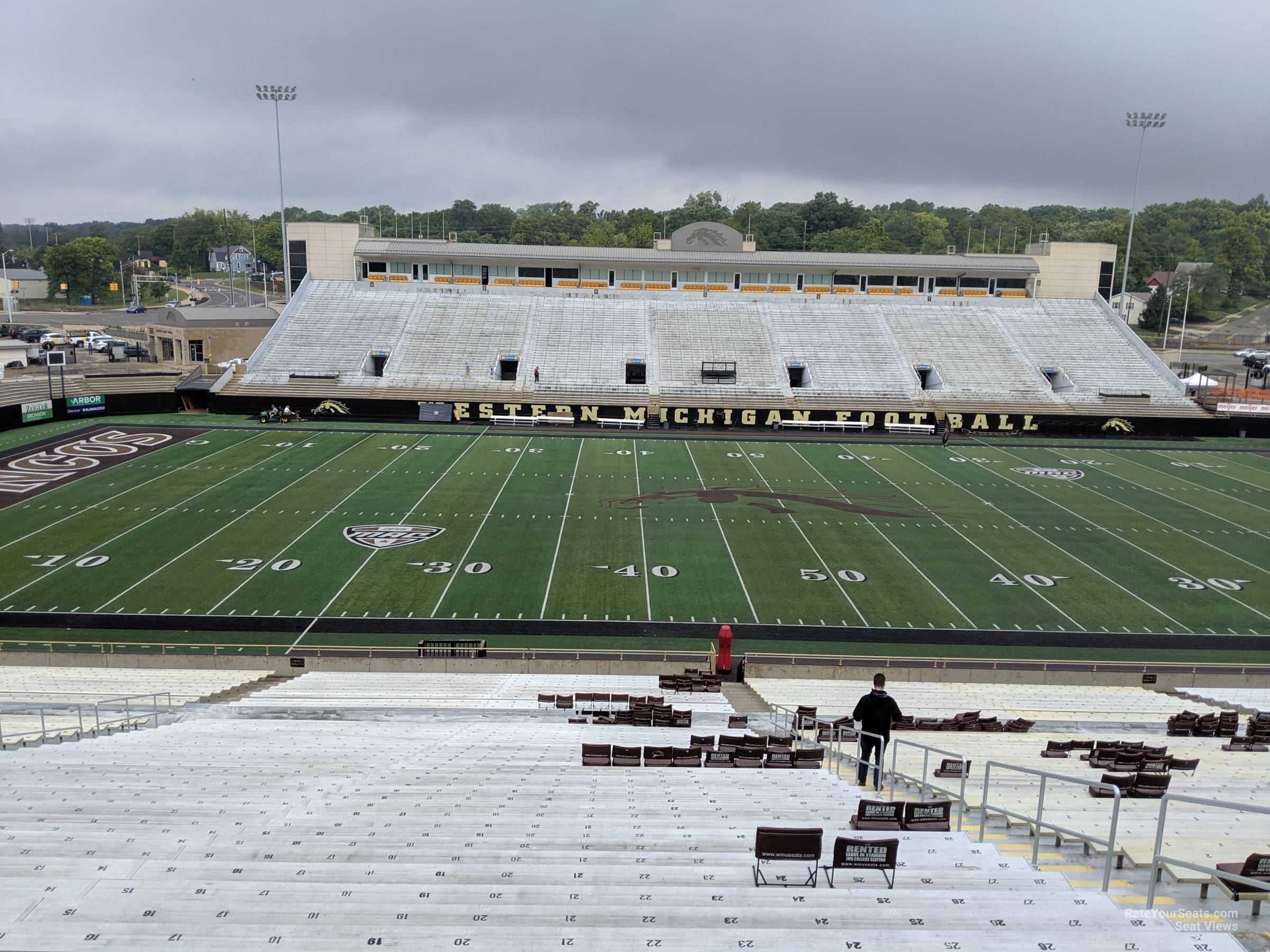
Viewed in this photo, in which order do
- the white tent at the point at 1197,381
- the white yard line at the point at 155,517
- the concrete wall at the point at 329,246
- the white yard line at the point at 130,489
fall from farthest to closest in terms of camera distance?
1. the concrete wall at the point at 329,246
2. the white tent at the point at 1197,381
3. the white yard line at the point at 130,489
4. the white yard line at the point at 155,517

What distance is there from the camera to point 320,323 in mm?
52969

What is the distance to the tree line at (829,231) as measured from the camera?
107 meters

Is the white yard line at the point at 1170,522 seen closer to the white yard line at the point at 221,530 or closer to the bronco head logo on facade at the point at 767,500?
the bronco head logo on facade at the point at 767,500

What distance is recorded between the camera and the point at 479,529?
2714cm

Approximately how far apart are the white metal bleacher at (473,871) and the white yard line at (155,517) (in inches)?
581

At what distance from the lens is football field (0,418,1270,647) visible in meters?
21.6

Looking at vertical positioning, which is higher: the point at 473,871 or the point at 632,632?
the point at 473,871

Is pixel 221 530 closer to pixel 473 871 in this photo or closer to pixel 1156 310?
pixel 473 871

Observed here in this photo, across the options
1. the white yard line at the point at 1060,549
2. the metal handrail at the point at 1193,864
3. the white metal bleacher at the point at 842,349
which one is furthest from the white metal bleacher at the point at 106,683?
the white metal bleacher at the point at 842,349

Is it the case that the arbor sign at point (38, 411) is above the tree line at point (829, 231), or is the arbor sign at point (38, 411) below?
below

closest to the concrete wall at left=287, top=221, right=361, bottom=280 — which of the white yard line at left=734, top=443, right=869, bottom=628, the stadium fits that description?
the stadium

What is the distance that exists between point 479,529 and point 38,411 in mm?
26207

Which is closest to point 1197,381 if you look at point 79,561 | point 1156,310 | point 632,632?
point 1156,310

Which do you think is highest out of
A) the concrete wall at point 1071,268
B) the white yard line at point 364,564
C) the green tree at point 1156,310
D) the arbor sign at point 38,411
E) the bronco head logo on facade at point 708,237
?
the bronco head logo on facade at point 708,237
